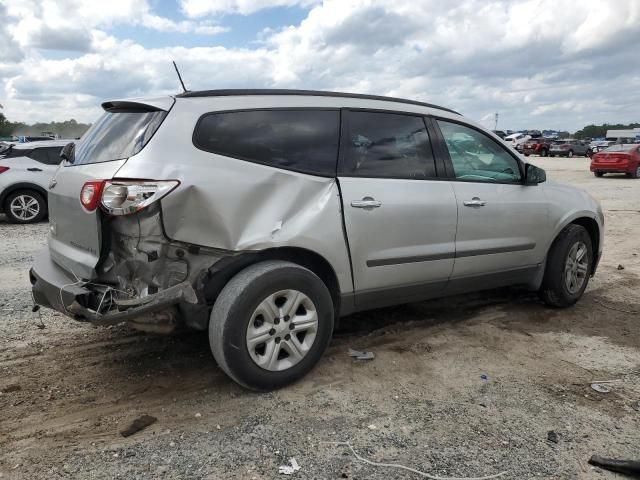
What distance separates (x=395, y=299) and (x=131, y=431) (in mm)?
1973

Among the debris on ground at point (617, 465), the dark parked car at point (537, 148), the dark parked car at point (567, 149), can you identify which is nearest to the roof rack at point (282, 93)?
the debris on ground at point (617, 465)

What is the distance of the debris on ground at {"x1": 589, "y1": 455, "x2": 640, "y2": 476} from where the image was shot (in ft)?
8.48

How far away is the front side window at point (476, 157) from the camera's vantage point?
4219mm

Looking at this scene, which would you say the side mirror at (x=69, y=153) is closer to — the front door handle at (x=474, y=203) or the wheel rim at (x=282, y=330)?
the wheel rim at (x=282, y=330)

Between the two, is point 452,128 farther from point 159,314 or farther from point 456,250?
point 159,314

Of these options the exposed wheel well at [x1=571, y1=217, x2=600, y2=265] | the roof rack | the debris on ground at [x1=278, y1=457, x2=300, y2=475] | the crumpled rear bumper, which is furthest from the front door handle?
the debris on ground at [x1=278, y1=457, x2=300, y2=475]

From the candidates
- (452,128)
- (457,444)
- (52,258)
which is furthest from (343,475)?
(452,128)

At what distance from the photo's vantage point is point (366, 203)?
11.7 feet

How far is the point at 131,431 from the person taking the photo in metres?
2.89

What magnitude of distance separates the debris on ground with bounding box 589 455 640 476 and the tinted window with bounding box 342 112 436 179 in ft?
6.84

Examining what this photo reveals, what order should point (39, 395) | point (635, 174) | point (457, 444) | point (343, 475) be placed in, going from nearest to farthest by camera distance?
point (343, 475)
point (457, 444)
point (39, 395)
point (635, 174)

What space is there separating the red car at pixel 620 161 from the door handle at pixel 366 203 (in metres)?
21.3

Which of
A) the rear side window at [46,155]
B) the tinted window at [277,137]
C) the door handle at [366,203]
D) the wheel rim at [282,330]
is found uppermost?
the rear side window at [46,155]

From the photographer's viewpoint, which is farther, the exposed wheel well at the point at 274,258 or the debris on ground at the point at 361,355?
the debris on ground at the point at 361,355
